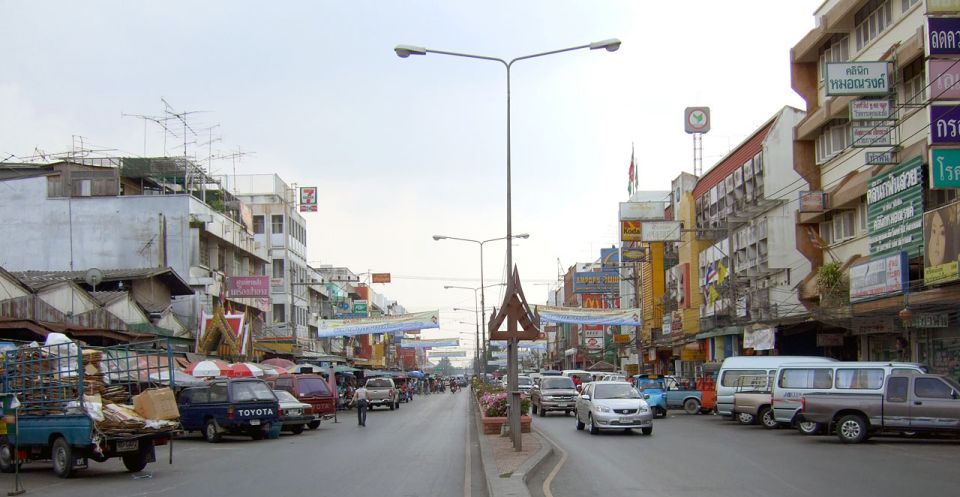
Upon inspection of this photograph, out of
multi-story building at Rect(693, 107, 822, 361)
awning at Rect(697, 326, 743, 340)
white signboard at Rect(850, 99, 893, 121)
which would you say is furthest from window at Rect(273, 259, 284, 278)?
white signboard at Rect(850, 99, 893, 121)

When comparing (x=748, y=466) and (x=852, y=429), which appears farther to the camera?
(x=852, y=429)

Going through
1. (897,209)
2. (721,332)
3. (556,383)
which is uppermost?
(897,209)

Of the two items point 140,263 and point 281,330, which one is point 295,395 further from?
point 281,330

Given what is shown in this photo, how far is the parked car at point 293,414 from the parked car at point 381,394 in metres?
19.4

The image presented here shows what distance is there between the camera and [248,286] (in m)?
52.8

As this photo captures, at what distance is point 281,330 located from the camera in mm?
66750

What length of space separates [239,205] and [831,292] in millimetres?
42092

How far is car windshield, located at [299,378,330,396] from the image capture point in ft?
115

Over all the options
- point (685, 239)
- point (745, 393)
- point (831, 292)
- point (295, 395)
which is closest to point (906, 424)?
point (745, 393)

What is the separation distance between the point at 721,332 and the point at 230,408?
29813 millimetres

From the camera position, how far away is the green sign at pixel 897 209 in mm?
27938

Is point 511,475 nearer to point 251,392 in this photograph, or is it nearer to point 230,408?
point 230,408

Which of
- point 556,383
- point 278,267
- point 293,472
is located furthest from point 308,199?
point 293,472

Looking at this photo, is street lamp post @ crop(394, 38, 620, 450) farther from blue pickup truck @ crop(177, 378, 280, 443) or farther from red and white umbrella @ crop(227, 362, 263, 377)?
red and white umbrella @ crop(227, 362, 263, 377)
